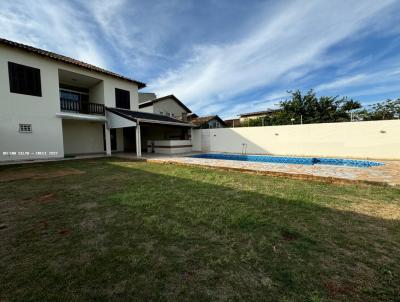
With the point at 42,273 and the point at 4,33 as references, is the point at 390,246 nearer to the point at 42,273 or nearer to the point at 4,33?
the point at 42,273

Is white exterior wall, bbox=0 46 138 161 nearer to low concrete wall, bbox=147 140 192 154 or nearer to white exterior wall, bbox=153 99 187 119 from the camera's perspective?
low concrete wall, bbox=147 140 192 154

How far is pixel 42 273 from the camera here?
179cm

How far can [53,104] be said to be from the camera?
11375mm

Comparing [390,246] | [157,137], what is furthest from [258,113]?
[390,246]

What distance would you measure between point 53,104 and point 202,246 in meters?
13.8

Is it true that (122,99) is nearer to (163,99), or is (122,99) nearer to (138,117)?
(138,117)

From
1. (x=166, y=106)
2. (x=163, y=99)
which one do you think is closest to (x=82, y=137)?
(x=163, y=99)

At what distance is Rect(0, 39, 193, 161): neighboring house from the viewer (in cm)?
990

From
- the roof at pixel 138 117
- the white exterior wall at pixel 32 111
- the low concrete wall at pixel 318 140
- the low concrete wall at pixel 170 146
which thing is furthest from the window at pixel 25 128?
the low concrete wall at pixel 318 140

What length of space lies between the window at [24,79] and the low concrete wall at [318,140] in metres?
12.2

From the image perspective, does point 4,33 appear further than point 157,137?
No

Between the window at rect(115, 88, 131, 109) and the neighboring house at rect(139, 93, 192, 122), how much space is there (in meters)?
6.57

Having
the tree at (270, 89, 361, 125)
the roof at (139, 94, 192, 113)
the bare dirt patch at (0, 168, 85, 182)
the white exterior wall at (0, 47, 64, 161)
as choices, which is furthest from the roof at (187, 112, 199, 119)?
the bare dirt patch at (0, 168, 85, 182)

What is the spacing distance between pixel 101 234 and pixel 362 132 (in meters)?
13.2
